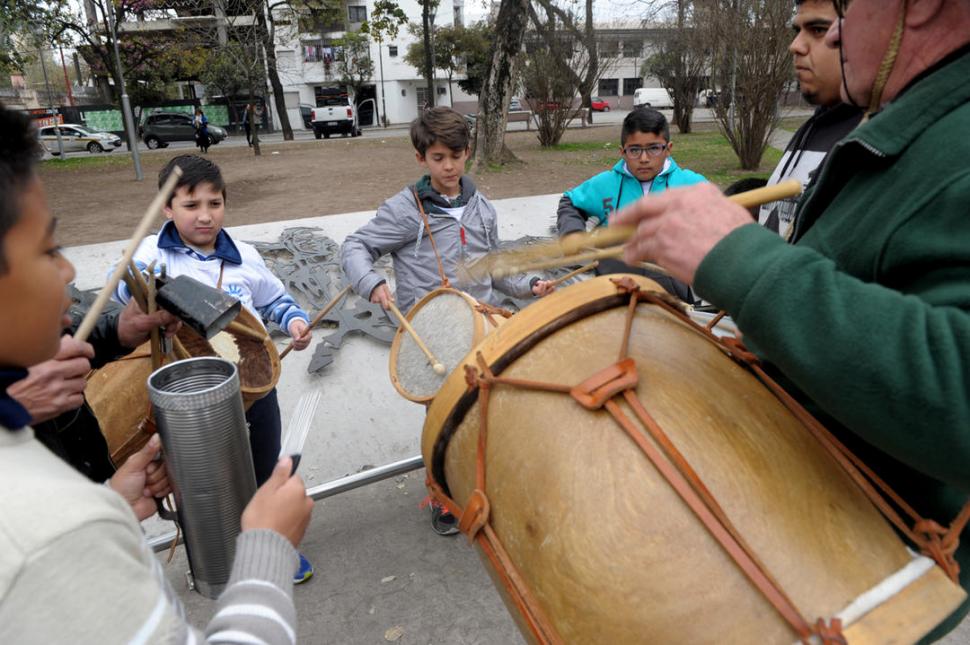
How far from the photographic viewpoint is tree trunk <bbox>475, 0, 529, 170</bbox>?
38.7ft

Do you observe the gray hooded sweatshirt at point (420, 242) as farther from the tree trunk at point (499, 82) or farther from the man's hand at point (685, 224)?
the tree trunk at point (499, 82)

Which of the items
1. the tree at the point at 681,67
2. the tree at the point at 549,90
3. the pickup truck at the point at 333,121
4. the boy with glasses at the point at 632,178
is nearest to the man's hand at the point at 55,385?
the boy with glasses at the point at 632,178

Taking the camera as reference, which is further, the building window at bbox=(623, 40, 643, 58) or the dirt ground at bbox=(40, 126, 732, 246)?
the building window at bbox=(623, 40, 643, 58)

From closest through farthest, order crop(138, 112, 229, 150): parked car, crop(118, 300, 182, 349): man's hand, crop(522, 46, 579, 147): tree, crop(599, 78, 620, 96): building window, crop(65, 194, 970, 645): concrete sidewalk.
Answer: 1. crop(118, 300, 182, 349): man's hand
2. crop(65, 194, 970, 645): concrete sidewalk
3. crop(522, 46, 579, 147): tree
4. crop(138, 112, 229, 150): parked car
5. crop(599, 78, 620, 96): building window

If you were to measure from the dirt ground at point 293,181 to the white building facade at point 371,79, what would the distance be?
2340cm

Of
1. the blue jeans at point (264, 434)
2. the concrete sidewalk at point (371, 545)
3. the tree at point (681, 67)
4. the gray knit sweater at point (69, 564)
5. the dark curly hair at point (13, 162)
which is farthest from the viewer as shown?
the tree at point (681, 67)

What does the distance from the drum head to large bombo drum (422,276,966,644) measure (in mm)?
869

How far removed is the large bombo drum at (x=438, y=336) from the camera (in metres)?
2.14

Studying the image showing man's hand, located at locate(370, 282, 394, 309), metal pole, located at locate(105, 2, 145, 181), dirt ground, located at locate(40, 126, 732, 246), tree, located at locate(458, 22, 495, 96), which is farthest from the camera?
tree, located at locate(458, 22, 495, 96)

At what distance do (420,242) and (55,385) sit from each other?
173cm

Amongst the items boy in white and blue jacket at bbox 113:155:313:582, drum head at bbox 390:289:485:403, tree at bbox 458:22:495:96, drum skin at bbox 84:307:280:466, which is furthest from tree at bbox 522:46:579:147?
tree at bbox 458:22:495:96

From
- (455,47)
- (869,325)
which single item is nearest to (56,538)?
(869,325)

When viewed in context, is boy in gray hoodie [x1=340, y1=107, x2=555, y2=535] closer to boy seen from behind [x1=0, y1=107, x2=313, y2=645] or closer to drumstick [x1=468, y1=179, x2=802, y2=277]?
drumstick [x1=468, y1=179, x2=802, y2=277]

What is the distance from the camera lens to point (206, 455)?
53.5 inches
